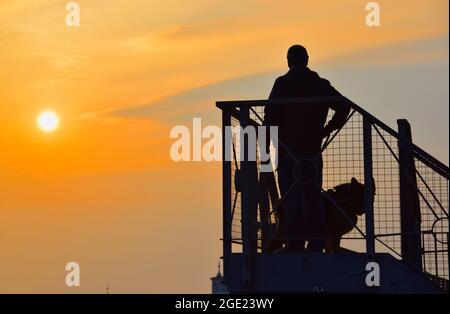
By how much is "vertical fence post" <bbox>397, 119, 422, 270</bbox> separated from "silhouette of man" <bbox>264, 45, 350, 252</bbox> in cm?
100

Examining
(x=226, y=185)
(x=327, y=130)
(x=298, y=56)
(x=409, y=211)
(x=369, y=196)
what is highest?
(x=298, y=56)

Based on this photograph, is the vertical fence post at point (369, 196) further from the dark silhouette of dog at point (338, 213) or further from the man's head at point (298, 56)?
the man's head at point (298, 56)

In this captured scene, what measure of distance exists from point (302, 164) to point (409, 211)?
1.73 meters

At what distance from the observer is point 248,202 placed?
60.4ft

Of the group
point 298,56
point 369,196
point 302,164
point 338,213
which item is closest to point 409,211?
point 338,213

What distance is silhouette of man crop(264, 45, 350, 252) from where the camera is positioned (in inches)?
727

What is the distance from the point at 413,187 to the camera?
18.9m

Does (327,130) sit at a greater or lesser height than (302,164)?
greater

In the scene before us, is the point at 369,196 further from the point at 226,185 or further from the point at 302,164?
the point at 226,185

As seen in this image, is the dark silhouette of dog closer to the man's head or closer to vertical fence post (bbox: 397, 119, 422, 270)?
vertical fence post (bbox: 397, 119, 422, 270)

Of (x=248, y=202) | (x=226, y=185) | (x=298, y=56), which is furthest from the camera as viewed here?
(x=298, y=56)

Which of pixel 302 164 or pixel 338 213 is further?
pixel 338 213
